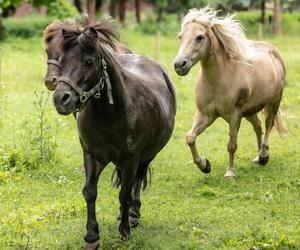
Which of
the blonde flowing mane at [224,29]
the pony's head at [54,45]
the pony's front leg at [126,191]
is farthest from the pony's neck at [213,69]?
the pony's head at [54,45]

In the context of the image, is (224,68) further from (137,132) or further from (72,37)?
(72,37)

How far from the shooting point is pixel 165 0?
3697 centimetres

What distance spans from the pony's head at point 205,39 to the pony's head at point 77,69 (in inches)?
109

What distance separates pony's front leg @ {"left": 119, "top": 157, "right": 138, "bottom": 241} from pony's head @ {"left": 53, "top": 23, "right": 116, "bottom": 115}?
91cm

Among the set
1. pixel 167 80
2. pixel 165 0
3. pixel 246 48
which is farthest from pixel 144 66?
pixel 165 0

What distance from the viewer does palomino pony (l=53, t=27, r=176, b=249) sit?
5.03 m

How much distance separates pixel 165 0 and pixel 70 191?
3021 centimetres

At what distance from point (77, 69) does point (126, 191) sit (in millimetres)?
1436

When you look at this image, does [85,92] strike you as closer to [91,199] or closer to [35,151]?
[91,199]

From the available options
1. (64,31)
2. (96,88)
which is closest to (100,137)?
(96,88)

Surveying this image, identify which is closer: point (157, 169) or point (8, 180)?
point (8, 180)

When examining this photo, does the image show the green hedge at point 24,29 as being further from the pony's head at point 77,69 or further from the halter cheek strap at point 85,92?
the pony's head at point 77,69

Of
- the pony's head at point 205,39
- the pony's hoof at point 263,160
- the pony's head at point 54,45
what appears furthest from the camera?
the pony's hoof at point 263,160

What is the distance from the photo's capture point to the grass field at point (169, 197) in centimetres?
616
